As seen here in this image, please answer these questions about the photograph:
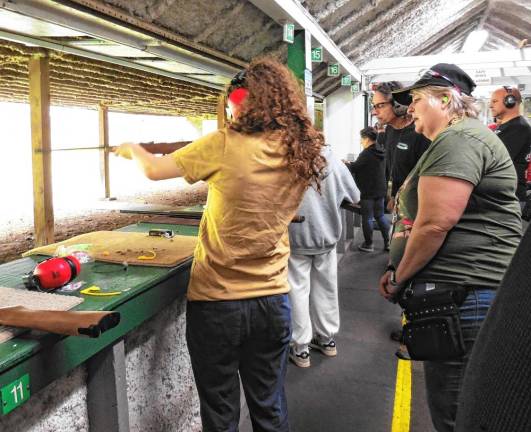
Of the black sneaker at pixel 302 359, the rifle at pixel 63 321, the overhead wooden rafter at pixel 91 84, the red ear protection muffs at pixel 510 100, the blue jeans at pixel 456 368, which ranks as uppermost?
the overhead wooden rafter at pixel 91 84

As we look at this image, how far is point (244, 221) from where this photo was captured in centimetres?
170

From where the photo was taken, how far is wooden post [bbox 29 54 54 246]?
3.29 meters

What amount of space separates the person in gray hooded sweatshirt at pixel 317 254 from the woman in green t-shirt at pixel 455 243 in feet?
4.45

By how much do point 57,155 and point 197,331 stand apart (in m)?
10.5

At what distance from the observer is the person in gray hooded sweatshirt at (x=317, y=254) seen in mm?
3180

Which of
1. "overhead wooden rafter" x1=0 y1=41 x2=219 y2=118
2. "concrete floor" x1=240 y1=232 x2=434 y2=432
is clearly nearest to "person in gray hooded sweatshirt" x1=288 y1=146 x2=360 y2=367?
"concrete floor" x1=240 y1=232 x2=434 y2=432

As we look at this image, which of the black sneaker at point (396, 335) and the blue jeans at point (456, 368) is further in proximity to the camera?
the black sneaker at point (396, 335)

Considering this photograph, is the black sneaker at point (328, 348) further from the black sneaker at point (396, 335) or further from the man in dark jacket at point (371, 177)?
the man in dark jacket at point (371, 177)

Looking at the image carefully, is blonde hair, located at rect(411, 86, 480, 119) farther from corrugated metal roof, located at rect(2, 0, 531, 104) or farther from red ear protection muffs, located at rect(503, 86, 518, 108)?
red ear protection muffs, located at rect(503, 86, 518, 108)

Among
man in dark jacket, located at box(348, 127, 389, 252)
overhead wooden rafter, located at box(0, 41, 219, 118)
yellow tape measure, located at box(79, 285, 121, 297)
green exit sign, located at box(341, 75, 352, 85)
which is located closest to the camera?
yellow tape measure, located at box(79, 285, 121, 297)

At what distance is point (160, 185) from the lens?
33.5 ft


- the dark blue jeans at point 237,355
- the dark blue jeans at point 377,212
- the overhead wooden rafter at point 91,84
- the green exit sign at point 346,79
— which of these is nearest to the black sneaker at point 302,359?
the dark blue jeans at point 237,355

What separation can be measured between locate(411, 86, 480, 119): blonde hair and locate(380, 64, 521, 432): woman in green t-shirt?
0.05ft

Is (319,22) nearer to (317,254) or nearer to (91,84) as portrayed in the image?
(91,84)
